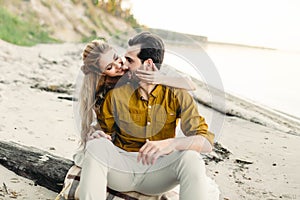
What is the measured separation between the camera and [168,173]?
1617 mm

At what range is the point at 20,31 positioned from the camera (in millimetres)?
8305

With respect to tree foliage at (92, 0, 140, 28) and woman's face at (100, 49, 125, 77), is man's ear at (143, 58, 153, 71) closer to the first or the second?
woman's face at (100, 49, 125, 77)

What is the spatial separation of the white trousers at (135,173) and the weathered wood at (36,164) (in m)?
0.44

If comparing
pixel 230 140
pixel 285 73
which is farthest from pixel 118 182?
pixel 285 73

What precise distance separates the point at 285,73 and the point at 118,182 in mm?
5730

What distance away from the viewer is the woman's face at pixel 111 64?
65.5 inches

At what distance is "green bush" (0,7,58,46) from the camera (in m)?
7.48

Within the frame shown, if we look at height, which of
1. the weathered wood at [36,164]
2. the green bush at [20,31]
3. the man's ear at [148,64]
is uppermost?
the man's ear at [148,64]

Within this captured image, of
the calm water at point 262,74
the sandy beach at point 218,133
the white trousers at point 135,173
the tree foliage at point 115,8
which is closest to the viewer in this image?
the white trousers at point 135,173

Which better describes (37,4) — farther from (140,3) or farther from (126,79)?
(126,79)

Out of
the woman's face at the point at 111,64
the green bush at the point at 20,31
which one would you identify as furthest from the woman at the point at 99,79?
the green bush at the point at 20,31

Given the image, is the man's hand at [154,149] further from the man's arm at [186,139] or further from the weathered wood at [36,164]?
the weathered wood at [36,164]

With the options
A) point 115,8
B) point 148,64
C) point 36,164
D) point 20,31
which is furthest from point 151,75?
point 115,8

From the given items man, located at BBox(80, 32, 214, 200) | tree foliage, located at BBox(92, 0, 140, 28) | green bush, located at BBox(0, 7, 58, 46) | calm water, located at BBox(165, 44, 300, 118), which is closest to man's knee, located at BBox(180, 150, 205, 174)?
man, located at BBox(80, 32, 214, 200)
